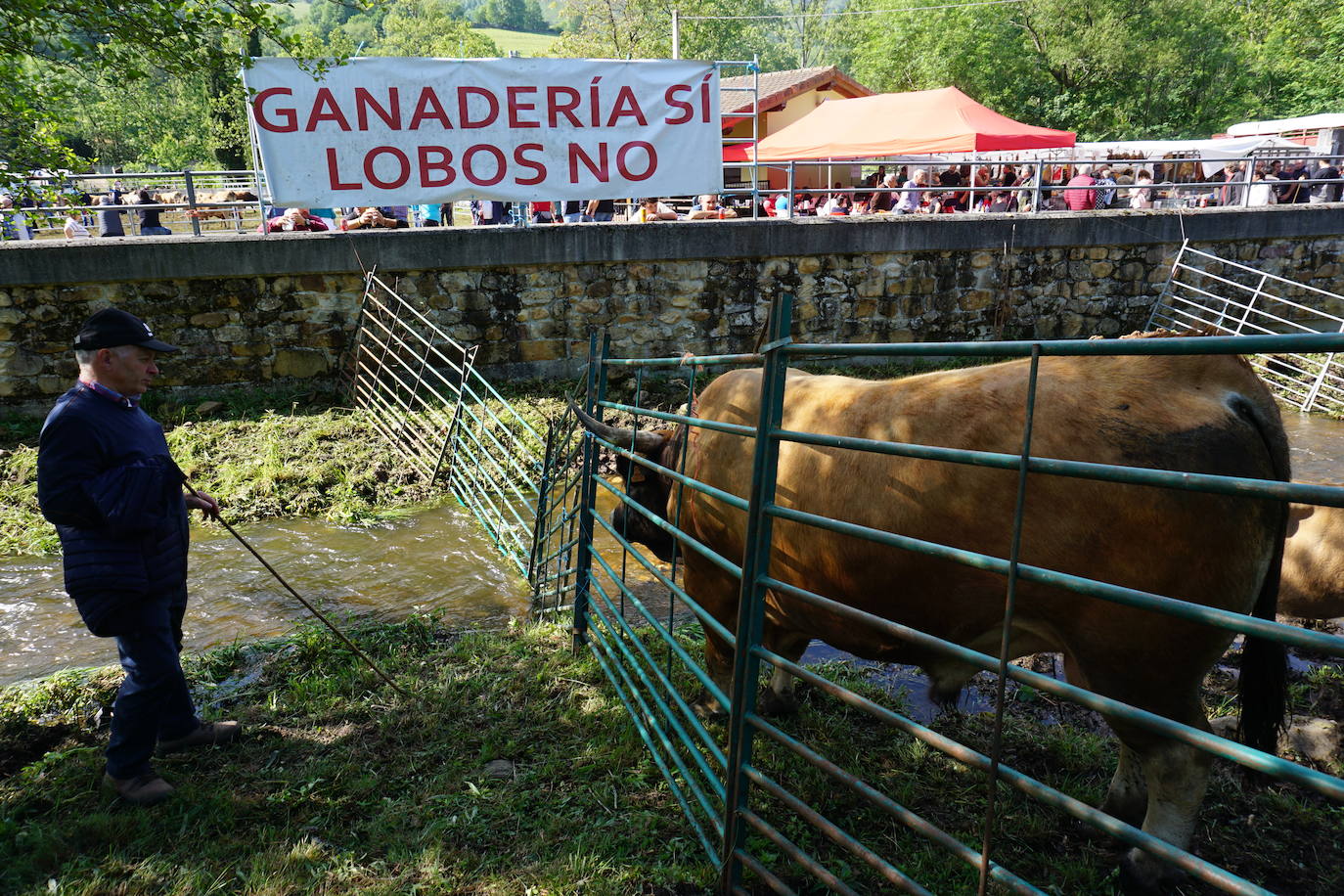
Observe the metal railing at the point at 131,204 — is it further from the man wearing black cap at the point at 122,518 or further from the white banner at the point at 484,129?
the man wearing black cap at the point at 122,518

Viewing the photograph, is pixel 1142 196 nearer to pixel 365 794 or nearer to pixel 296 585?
pixel 296 585

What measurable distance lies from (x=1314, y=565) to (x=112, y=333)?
221 inches

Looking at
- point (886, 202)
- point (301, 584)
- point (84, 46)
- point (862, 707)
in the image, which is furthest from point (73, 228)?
point (862, 707)

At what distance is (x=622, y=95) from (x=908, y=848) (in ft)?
27.1

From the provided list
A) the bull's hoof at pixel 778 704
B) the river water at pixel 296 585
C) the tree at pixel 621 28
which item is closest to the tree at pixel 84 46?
the river water at pixel 296 585

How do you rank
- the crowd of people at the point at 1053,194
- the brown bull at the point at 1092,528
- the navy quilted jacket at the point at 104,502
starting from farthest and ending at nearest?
the crowd of people at the point at 1053,194
the navy quilted jacket at the point at 104,502
the brown bull at the point at 1092,528

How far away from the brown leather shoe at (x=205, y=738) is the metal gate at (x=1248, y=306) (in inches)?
459

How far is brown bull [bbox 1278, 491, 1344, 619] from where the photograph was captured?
13.8 feet

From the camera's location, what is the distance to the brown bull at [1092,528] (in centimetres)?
237

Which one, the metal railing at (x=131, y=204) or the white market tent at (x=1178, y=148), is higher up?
the white market tent at (x=1178, y=148)

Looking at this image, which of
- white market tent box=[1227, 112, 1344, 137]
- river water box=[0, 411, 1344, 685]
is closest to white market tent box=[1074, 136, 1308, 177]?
white market tent box=[1227, 112, 1344, 137]

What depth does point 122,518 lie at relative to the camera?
301 centimetres

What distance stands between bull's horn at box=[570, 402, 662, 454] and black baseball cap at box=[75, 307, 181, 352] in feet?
5.51

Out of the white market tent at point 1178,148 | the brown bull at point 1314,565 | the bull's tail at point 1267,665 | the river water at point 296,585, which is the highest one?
the white market tent at point 1178,148
